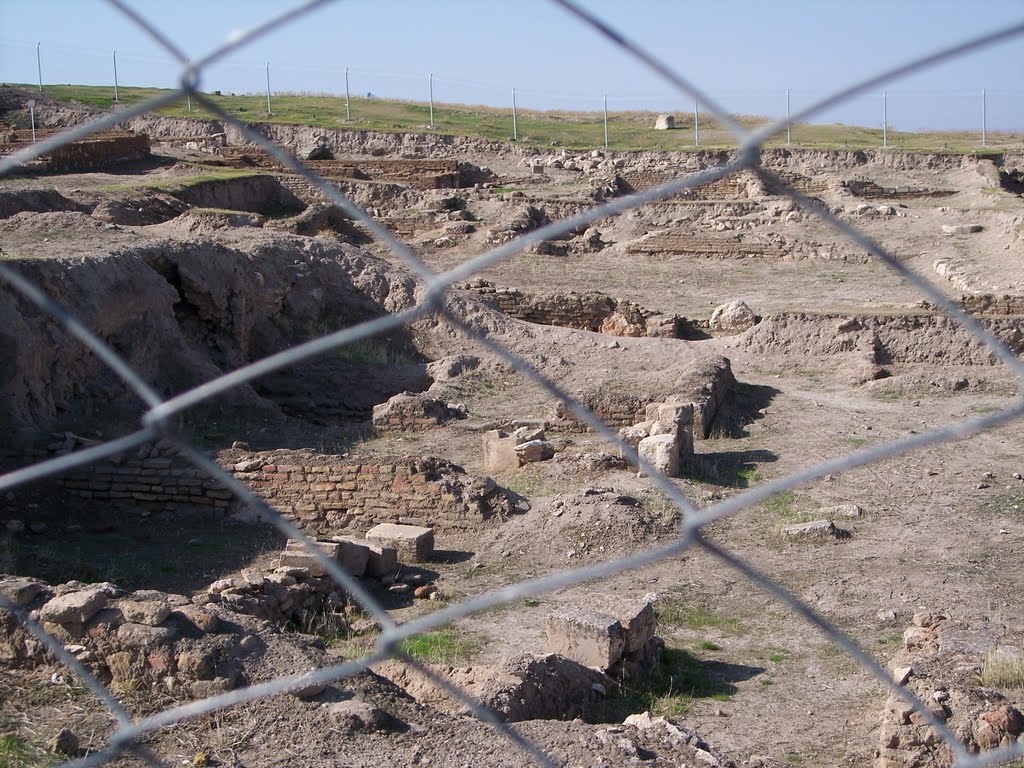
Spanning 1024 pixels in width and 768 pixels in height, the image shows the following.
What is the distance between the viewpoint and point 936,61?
1.02 meters

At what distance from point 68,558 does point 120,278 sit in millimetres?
4885

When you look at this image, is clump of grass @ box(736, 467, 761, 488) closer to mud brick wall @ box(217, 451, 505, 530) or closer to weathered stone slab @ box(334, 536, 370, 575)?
mud brick wall @ box(217, 451, 505, 530)

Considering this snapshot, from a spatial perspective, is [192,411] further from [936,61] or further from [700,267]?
[700,267]

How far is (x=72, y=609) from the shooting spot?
4922mm

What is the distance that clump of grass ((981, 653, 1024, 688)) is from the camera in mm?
5570

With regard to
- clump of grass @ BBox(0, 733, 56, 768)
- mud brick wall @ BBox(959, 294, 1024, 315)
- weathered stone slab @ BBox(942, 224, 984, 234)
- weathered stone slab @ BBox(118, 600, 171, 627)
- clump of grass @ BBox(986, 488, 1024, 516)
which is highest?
weathered stone slab @ BBox(942, 224, 984, 234)

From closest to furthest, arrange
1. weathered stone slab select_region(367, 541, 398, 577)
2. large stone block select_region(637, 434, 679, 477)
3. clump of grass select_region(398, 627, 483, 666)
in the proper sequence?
clump of grass select_region(398, 627, 483, 666) → weathered stone slab select_region(367, 541, 398, 577) → large stone block select_region(637, 434, 679, 477)

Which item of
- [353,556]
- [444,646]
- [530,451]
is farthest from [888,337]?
[444,646]

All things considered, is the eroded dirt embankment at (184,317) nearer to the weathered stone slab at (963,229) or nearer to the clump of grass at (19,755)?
the clump of grass at (19,755)

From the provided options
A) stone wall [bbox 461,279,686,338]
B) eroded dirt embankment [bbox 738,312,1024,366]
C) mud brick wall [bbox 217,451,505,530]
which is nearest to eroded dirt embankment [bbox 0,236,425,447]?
stone wall [bbox 461,279,686,338]

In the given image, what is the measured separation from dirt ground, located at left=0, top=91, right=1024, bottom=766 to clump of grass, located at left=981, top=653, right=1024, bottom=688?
0.42 feet

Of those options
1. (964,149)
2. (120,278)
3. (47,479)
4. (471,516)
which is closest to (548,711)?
(471,516)

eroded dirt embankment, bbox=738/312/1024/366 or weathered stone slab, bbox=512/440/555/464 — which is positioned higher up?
eroded dirt embankment, bbox=738/312/1024/366

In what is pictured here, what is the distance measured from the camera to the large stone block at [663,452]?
9945 millimetres
